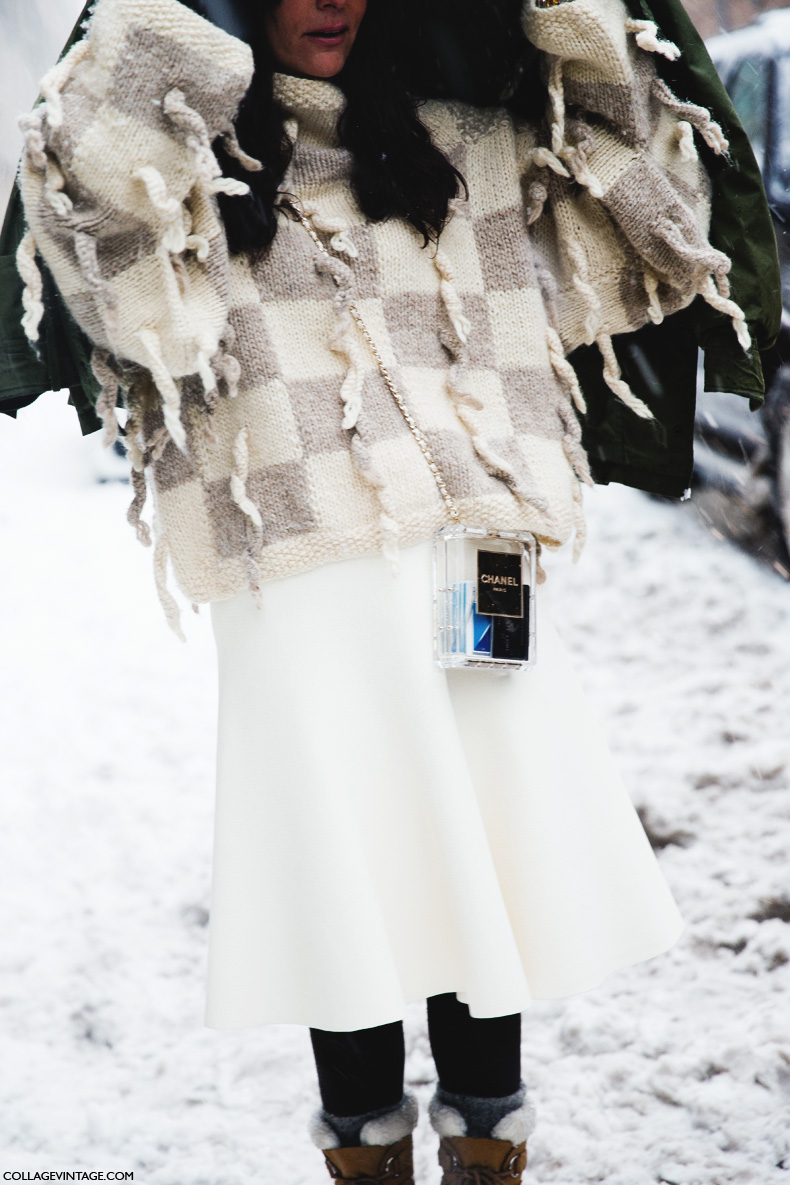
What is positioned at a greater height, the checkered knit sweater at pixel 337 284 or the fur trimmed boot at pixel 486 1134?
the checkered knit sweater at pixel 337 284

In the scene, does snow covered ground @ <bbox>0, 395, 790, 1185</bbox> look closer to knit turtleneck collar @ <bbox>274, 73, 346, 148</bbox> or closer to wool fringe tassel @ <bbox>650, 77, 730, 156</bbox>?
knit turtleneck collar @ <bbox>274, 73, 346, 148</bbox>

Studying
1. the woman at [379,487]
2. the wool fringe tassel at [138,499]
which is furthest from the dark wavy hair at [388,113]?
the wool fringe tassel at [138,499]

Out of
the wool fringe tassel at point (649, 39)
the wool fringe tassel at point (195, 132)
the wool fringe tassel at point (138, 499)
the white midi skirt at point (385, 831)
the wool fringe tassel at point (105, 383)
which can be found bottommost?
the white midi skirt at point (385, 831)

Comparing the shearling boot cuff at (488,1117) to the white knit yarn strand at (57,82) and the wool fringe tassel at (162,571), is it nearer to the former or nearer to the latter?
the wool fringe tassel at (162,571)

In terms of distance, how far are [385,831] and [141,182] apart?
1.88ft

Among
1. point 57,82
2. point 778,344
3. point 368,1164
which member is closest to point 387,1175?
point 368,1164

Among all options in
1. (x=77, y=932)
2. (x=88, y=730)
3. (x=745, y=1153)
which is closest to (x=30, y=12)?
(x=88, y=730)

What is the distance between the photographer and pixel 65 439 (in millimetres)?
1830

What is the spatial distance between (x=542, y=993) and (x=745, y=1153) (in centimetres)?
55

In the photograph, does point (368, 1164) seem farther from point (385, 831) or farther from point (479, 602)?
point (479, 602)

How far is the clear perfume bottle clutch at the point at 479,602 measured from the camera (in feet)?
3.04

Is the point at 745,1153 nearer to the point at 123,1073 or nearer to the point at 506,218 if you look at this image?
the point at 123,1073
